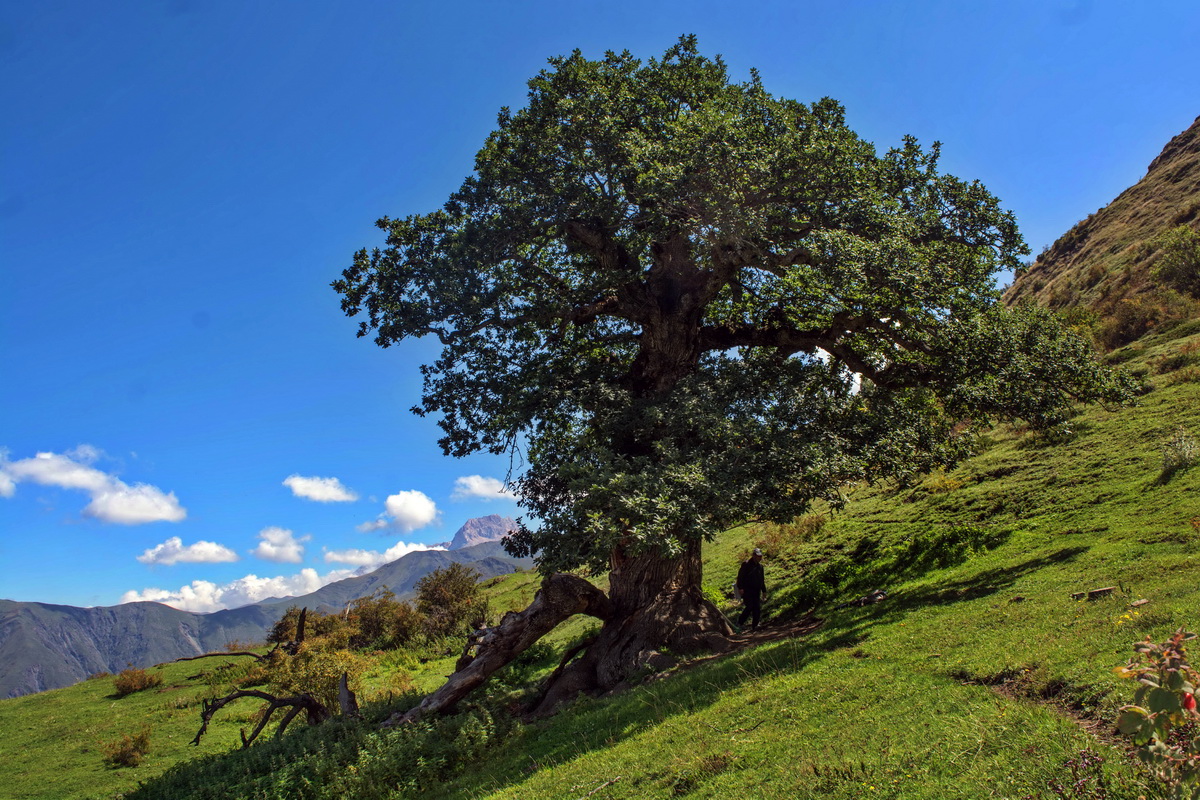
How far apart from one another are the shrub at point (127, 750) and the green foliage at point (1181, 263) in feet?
154

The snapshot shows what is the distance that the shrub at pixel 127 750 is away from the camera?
1659 centimetres

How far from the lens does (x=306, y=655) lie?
17.6 metres

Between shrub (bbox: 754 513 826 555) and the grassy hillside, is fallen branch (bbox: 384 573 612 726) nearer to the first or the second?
the grassy hillside

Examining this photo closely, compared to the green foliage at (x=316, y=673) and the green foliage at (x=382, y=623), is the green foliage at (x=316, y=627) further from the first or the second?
the green foliage at (x=316, y=673)

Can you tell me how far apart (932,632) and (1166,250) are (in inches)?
1514

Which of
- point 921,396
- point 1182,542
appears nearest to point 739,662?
point 1182,542

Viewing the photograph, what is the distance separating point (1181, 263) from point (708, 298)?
32352mm

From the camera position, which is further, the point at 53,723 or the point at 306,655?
the point at 53,723

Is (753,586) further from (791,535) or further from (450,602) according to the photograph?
(450,602)

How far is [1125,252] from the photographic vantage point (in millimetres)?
46375

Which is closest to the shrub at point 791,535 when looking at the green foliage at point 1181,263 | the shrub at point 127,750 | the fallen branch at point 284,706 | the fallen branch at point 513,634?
the fallen branch at point 513,634

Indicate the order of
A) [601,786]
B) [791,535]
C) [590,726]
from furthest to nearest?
1. [791,535]
2. [590,726]
3. [601,786]

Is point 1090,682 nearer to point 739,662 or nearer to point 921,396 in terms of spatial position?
point 739,662

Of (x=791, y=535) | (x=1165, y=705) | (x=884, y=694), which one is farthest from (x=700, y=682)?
(x=791, y=535)
